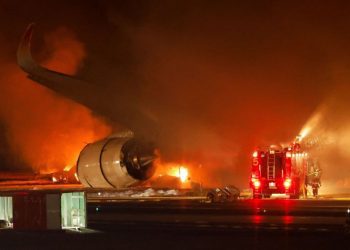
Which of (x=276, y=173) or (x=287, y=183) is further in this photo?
(x=276, y=173)

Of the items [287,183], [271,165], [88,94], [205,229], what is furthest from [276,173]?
[205,229]

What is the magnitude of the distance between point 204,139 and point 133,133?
4240mm

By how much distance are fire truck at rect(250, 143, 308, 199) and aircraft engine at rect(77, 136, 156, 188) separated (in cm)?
530

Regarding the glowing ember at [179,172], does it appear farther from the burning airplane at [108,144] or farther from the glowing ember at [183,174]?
the burning airplane at [108,144]

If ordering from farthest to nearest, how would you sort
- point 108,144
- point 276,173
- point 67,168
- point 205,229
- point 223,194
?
1. point 67,168
2. point 276,173
3. point 223,194
4. point 108,144
5. point 205,229

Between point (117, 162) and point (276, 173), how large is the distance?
7933mm

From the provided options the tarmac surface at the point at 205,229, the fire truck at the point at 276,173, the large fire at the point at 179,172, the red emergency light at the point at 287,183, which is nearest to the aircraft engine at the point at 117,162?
the tarmac surface at the point at 205,229

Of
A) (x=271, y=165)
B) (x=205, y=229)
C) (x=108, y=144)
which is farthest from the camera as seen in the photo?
(x=271, y=165)

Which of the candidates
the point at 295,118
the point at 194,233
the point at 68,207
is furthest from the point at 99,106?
the point at 194,233

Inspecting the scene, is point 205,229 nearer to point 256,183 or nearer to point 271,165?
point 256,183

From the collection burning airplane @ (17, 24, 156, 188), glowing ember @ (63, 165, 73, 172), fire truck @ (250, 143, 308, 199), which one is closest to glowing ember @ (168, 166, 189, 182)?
burning airplane @ (17, 24, 156, 188)

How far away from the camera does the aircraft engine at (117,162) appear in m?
32.8

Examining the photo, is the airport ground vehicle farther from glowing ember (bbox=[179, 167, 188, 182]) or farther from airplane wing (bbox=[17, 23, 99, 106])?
airplane wing (bbox=[17, 23, 99, 106])

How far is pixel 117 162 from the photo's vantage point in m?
32.6
